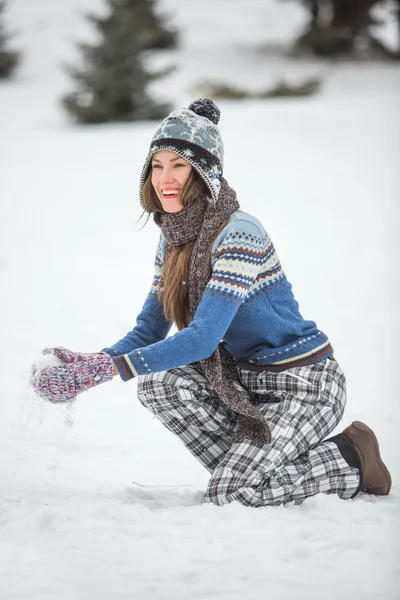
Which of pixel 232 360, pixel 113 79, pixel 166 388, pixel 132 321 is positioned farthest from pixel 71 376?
pixel 113 79

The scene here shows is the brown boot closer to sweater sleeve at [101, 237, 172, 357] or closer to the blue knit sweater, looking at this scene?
the blue knit sweater

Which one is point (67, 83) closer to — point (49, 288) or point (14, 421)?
point (49, 288)

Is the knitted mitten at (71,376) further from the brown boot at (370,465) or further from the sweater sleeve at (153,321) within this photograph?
the brown boot at (370,465)

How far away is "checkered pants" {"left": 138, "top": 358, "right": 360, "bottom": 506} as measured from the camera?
225 centimetres

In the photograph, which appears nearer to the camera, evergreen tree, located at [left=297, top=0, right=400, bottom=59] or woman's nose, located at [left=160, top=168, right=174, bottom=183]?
woman's nose, located at [left=160, top=168, right=174, bottom=183]

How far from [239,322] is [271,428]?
0.33 metres

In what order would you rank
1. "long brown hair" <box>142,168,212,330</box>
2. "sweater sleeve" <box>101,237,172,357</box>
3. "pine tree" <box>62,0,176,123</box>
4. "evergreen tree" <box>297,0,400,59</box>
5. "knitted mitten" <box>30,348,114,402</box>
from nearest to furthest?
1. "knitted mitten" <box>30,348,114,402</box>
2. "long brown hair" <box>142,168,212,330</box>
3. "sweater sleeve" <box>101,237,172,357</box>
4. "pine tree" <box>62,0,176,123</box>
5. "evergreen tree" <box>297,0,400,59</box>

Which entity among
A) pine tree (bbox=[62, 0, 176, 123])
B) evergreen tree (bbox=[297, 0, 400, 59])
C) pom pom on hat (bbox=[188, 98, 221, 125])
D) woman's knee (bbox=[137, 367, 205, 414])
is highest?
evergreen tree (bbox=[297, 0, 400, 59])

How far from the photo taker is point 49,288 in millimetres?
5207

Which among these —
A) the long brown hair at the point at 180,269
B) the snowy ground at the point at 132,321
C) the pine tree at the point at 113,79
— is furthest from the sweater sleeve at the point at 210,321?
the pine tree at the point at 113,79

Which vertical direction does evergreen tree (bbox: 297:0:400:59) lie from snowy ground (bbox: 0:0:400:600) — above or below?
above

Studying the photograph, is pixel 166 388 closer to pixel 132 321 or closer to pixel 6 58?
pixel 132 321

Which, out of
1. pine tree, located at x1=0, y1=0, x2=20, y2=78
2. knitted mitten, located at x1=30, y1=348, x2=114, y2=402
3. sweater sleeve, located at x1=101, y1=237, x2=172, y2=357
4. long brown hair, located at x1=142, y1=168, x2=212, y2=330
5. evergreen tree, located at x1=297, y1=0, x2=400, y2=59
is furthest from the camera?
evergreen tree, located at x1=297, y1=0, x2=400, y2=59

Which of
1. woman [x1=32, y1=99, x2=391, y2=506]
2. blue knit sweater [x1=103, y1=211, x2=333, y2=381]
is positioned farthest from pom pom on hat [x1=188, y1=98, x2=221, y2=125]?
blue knit sweater [x1=103, y1=211, x2=333, y2=381]
